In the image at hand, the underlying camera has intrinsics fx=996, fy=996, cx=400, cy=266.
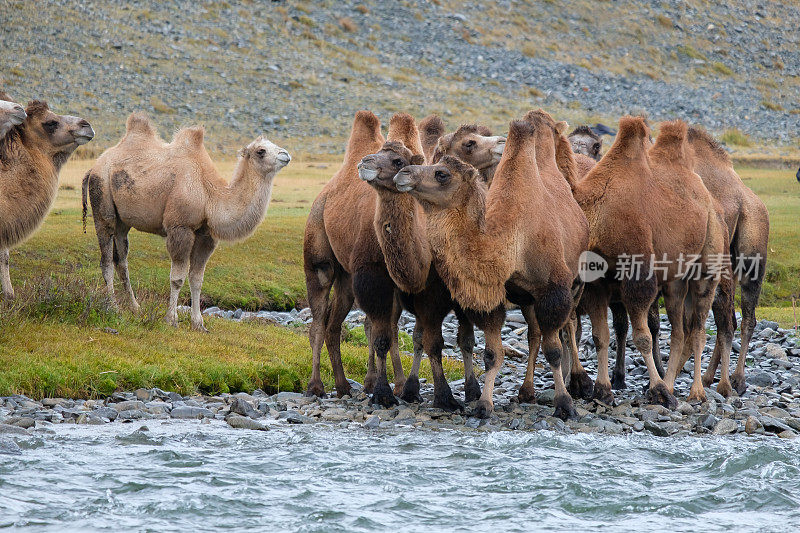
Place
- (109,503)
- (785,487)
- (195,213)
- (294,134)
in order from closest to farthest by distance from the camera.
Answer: (109,503), (785,487), (195,213), (294,134)

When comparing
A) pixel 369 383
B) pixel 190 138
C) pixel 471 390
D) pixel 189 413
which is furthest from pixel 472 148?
pixel 190 138

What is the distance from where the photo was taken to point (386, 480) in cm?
762

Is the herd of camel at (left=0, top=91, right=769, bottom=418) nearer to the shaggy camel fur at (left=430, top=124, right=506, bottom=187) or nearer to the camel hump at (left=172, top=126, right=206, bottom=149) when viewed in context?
the shaggy camel fur at (left=430, top=124, right=506, bottom=187)

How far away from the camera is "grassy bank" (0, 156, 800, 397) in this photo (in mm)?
10062

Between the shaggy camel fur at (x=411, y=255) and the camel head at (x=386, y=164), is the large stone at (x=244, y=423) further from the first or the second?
the camel head at (x=386, y=164)

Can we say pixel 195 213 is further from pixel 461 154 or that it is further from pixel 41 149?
pixel 461 154

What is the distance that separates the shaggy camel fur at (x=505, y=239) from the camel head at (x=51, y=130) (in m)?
4.59

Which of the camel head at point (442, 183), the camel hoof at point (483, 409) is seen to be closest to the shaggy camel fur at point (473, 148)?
the camel head at point (442, 183)

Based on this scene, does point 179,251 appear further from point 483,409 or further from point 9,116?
point 483,409

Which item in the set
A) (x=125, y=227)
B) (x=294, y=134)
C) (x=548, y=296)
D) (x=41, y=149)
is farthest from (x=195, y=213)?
(x=294, y=134)

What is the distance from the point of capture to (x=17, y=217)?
1088 centimetres

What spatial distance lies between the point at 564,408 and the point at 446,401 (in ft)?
3.79

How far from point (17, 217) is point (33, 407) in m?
2.73

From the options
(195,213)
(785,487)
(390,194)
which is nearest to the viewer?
(785,487)
